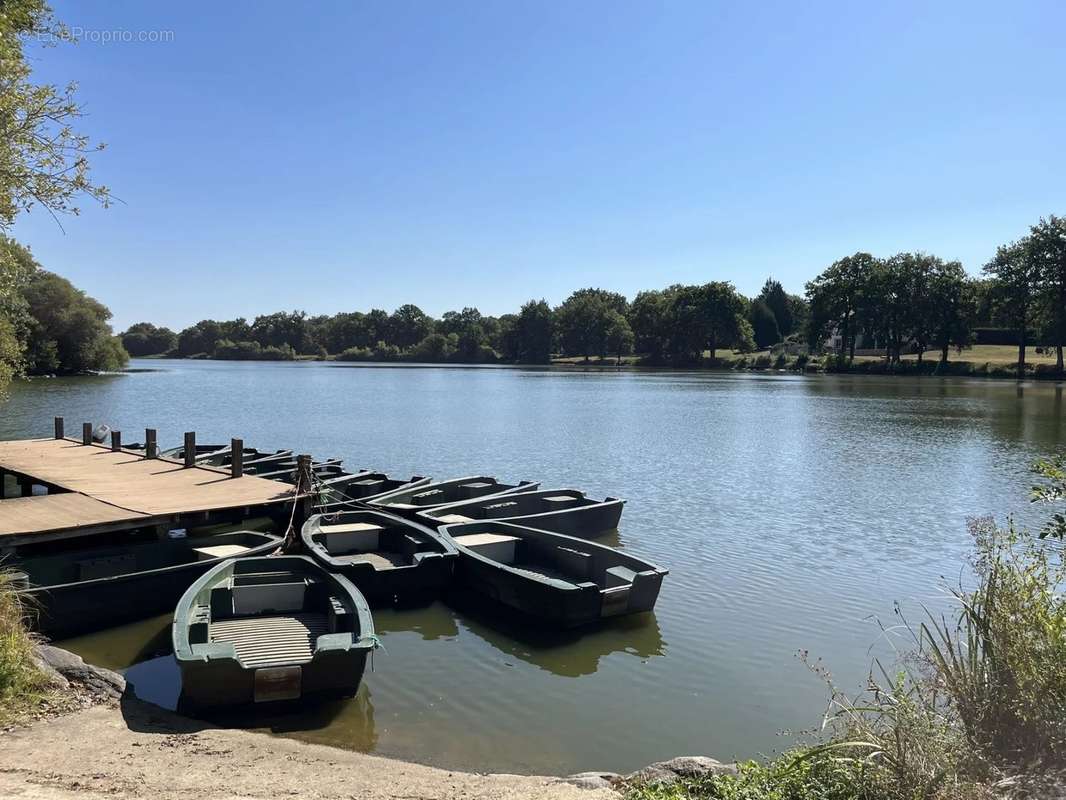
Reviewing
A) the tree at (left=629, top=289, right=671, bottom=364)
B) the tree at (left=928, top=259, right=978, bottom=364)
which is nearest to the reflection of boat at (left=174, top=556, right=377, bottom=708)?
the tree at (left=928, top=259, right=978, bottom=364)

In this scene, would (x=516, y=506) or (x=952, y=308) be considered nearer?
(x=516, y=506)

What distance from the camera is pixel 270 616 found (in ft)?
32.8

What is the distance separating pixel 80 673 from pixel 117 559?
425cm

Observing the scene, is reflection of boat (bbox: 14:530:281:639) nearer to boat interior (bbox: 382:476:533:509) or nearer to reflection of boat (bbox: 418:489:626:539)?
reflection of boat (bbox: 418:489:626:539)

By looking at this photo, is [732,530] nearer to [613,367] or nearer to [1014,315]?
[1014,315]

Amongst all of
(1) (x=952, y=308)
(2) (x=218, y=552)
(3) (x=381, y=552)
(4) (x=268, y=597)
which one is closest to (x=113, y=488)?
(2) (x=218, y=552)

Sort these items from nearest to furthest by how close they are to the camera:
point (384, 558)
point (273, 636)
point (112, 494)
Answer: point (273, 636), point (384, 558), point (112, 494)

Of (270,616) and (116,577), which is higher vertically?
(116,577)

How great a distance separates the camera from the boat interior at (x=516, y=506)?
15.6 m

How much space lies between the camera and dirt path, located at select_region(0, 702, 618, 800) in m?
5.43

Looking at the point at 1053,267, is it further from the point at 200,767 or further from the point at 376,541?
the point at 200,767

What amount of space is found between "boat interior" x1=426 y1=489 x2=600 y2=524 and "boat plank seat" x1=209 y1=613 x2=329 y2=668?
4.85 meters

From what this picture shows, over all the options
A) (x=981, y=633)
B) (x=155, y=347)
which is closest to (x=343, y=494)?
(x=981, y=633)

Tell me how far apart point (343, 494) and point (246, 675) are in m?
9.76
